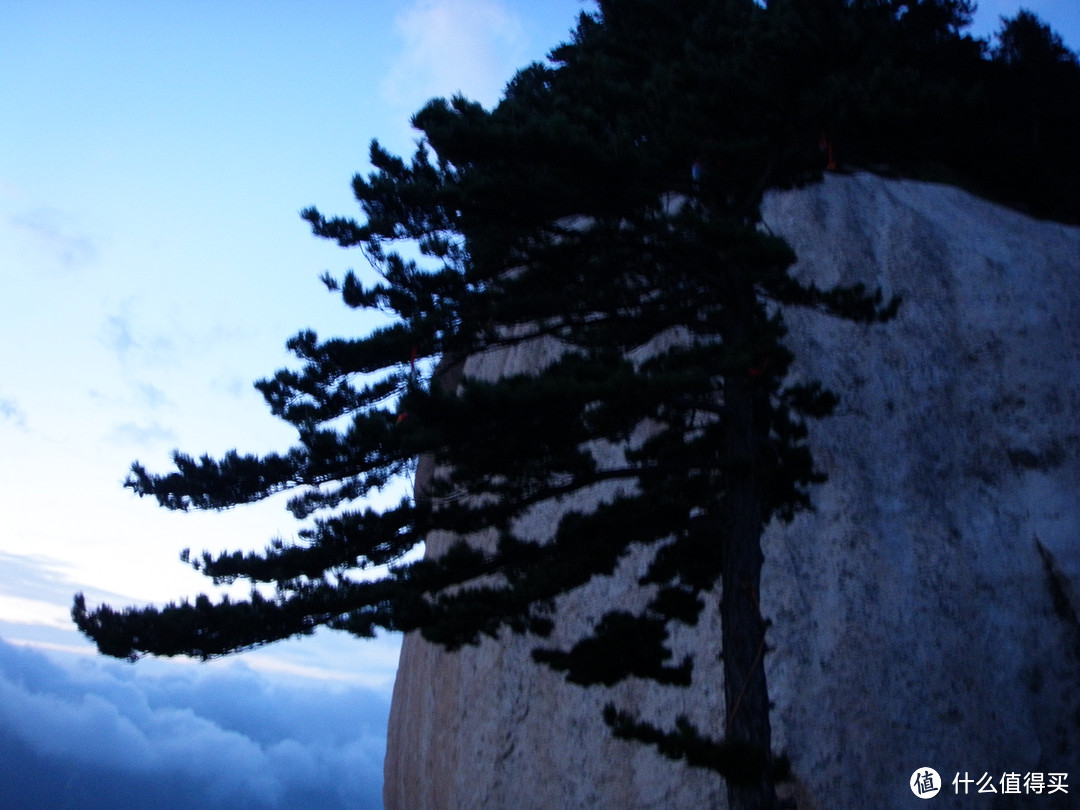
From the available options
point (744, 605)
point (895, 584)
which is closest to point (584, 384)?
point (744, 605)

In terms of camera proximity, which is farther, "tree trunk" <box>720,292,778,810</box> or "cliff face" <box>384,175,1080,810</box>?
"cliff face" <box>384,175,1080,810</box>

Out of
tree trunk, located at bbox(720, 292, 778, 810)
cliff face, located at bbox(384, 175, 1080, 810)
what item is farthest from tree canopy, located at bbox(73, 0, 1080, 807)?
cliff face, located at bbox(384, 175, 1080, 810)

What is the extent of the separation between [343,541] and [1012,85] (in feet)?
50.5

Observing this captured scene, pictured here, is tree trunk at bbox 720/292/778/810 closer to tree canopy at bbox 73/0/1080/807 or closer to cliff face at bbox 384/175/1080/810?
tree canopy at bbox 73/0/1080/807

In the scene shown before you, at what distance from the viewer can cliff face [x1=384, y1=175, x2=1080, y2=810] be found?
9.53 meters

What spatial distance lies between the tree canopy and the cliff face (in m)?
2.33

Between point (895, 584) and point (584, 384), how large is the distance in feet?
18.2

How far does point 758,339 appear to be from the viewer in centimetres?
787

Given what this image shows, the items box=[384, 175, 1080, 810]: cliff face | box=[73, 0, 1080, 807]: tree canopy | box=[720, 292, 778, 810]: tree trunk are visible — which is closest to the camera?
box=[720, 292, 778, 810]: tree trunk

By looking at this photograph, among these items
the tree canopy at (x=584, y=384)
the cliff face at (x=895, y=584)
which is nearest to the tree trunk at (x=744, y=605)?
the tree canopy at (x=584, y=384)

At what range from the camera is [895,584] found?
1028 cm

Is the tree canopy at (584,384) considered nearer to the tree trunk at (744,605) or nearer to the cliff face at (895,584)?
the tree trunk at (744,605)

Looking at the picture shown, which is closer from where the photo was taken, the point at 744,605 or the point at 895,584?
the point at 744,605

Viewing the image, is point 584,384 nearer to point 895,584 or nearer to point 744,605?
point 744,605
